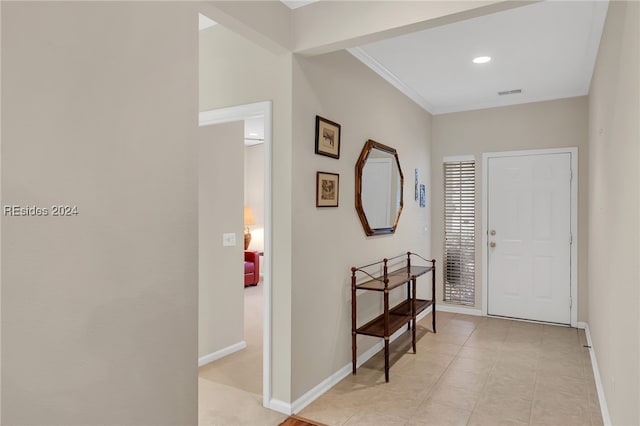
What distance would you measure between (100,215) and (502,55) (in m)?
3.43

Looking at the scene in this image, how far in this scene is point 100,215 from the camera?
1520mm

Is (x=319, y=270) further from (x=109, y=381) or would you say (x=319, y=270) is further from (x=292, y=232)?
(x=109, y=381)

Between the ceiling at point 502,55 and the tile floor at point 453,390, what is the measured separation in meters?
2.67

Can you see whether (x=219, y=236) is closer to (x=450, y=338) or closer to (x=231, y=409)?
(x=231, y=409)

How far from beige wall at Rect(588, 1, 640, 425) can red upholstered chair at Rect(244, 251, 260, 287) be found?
537 centimetres

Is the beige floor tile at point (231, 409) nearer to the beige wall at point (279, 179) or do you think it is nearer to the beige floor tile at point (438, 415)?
the beige wall at point (279, 179)

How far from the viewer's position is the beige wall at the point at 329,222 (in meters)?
2.75

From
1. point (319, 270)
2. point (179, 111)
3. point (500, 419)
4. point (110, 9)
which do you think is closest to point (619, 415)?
point (500, 419)

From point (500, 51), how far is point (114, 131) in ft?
10.4

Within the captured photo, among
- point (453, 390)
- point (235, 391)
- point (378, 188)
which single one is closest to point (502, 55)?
point (378, 188)

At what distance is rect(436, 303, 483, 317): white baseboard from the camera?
5180 mm

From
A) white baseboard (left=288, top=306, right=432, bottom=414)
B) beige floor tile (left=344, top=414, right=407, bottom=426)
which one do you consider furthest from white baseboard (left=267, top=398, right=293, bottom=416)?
beige floor tile (left=344, top=414, right=407, bottom=426)

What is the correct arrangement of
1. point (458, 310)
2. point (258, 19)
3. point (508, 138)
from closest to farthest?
point (258, 19)
point (508, 138)
point (458, 310)

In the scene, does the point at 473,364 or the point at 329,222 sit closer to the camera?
the point at 329,222
